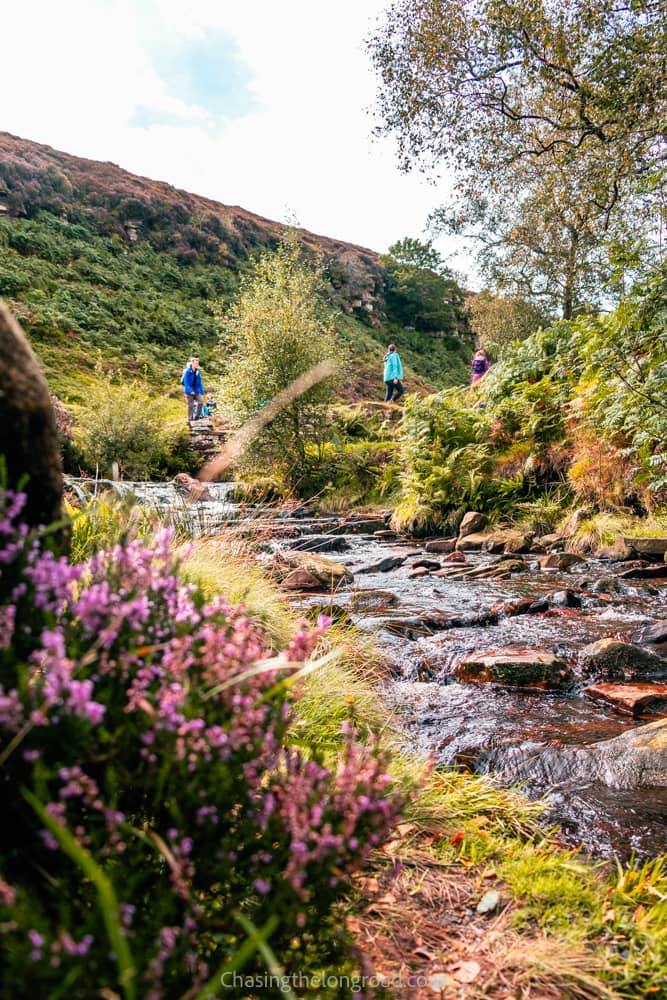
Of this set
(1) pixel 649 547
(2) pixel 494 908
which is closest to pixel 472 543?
(1) pixel 649 547

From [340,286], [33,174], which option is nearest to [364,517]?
[33,174]

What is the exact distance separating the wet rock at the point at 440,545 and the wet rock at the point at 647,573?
134 inches

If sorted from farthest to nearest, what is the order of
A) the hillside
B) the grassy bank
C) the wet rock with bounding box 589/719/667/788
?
the hillside → the wet rock with bounding box 589/719/667/788 → the grassy bank

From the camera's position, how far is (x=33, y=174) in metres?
32.3

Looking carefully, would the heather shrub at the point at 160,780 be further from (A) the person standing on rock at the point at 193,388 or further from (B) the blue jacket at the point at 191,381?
(B) the blue jacket at the point at 191,381

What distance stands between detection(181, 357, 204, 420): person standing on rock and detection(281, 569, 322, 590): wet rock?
13741 mm

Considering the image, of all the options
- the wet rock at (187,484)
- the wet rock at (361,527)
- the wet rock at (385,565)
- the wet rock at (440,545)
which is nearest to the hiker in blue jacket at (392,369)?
the wet rock at (187,484)

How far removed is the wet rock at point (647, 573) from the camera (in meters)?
7.46

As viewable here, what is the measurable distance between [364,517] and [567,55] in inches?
360

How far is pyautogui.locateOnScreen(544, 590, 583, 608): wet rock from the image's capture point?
647 cm

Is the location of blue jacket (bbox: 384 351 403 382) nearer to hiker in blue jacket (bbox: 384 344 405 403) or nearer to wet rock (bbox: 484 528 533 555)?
hiker in blue jacket (bbox: 384 344 405 403)

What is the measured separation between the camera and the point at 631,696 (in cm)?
405

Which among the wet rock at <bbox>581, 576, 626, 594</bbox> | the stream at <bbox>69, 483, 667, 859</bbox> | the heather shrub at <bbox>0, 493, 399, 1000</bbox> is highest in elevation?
the heather shrub at <bbox>0, 493, 399, 1000</bbox>

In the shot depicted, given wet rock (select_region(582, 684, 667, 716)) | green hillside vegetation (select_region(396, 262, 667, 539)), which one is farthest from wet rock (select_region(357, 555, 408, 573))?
wet rock (select_region(582, 684, 667, 716))
